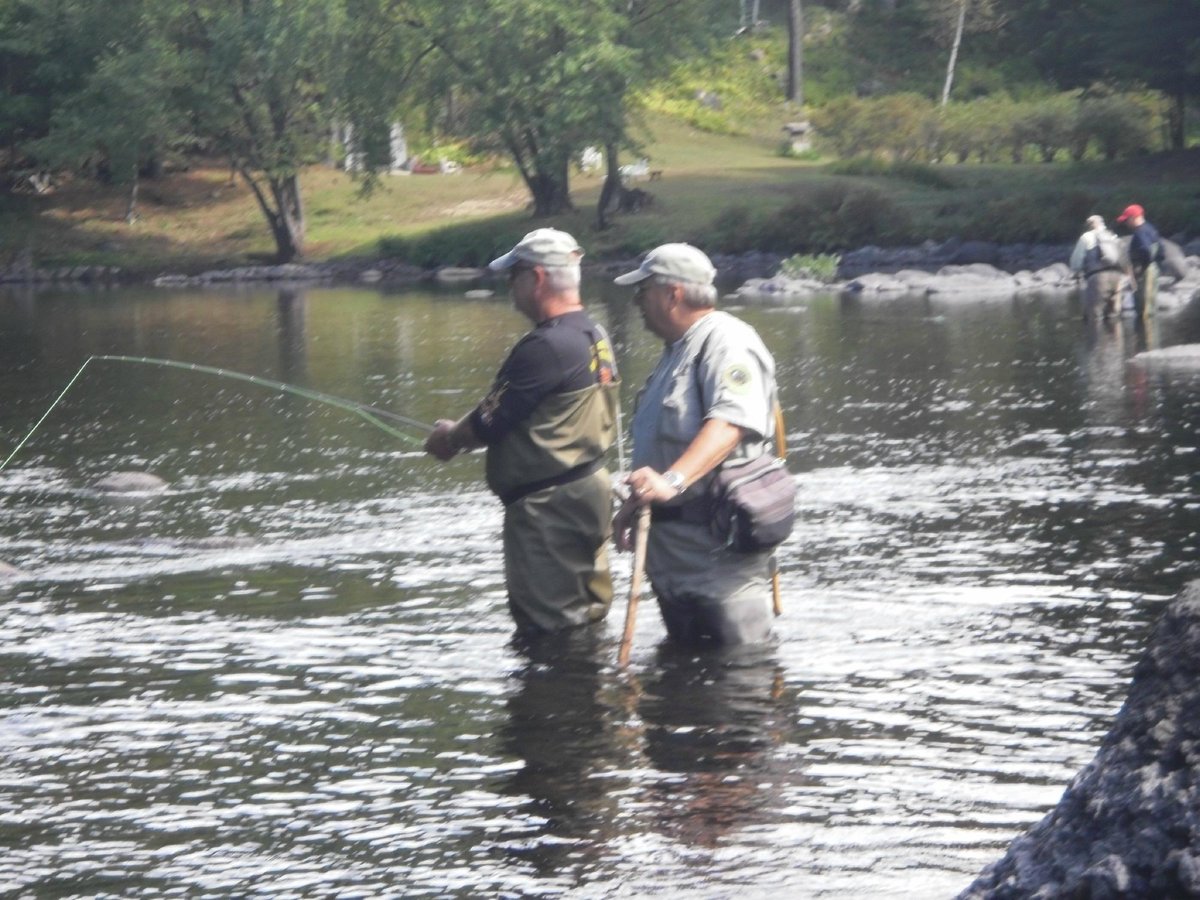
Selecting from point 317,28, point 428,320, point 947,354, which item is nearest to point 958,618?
point 947,354

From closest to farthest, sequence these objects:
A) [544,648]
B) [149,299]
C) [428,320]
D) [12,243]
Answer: [544,648]
[428,320]
[149,299]
[12,243]

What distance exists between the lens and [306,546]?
36.9 feet

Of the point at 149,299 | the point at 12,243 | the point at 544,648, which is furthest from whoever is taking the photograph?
the point at 12,243

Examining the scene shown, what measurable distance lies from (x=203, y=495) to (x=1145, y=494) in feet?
20.2

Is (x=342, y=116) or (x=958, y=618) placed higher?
(x=342, y=116)

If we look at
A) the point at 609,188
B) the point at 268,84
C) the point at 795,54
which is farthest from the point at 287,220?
the point at 795,54

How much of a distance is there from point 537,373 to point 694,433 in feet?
2.62

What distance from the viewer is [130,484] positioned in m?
13.8

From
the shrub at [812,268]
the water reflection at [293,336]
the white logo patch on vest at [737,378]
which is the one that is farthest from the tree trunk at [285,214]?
the white logo patch on vest at [737,378]

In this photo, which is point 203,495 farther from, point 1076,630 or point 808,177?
point 808,177

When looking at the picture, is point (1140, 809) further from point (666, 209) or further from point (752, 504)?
point (666, 209)

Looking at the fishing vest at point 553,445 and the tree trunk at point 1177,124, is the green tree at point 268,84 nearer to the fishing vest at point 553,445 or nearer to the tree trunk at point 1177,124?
the tree trunk at point 1177,124

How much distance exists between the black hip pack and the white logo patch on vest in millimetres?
310

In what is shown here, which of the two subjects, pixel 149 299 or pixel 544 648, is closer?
pixel 544 648
